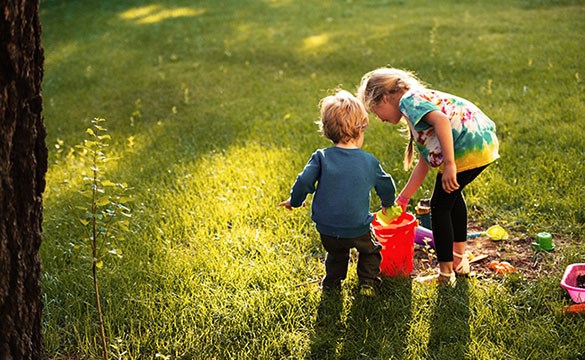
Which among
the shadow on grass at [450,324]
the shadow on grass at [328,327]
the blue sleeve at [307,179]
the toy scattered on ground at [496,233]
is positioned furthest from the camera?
the toy scattered on ground at [496,233]

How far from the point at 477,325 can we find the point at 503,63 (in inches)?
207

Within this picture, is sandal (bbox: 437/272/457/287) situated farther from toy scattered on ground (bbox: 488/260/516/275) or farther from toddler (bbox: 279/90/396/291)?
toddler (bbox: 279/90/396/291)

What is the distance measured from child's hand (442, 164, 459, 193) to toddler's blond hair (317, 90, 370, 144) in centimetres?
49

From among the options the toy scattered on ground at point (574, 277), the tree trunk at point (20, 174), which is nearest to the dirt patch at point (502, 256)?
the toy scattered on ground at point (574, 277)

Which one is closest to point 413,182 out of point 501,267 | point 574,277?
point 501,267

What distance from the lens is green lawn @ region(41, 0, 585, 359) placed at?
3148 mm

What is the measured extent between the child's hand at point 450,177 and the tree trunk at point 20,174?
194cm

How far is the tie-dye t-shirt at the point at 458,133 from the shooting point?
340cm

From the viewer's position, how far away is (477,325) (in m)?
3.08

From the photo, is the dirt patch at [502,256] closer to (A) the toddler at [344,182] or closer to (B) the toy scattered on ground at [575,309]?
(B) the toy scattered on ground at [575,309]

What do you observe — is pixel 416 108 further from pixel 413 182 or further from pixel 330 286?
pixel 330 286

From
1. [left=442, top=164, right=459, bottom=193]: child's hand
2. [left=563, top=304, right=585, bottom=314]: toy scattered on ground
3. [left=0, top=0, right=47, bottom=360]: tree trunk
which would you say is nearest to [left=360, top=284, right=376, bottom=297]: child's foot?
[left=442, top=164, right=459, bottom=193]: child's hand

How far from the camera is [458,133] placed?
135 inches

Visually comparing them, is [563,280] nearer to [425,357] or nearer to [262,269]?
[425,357]
